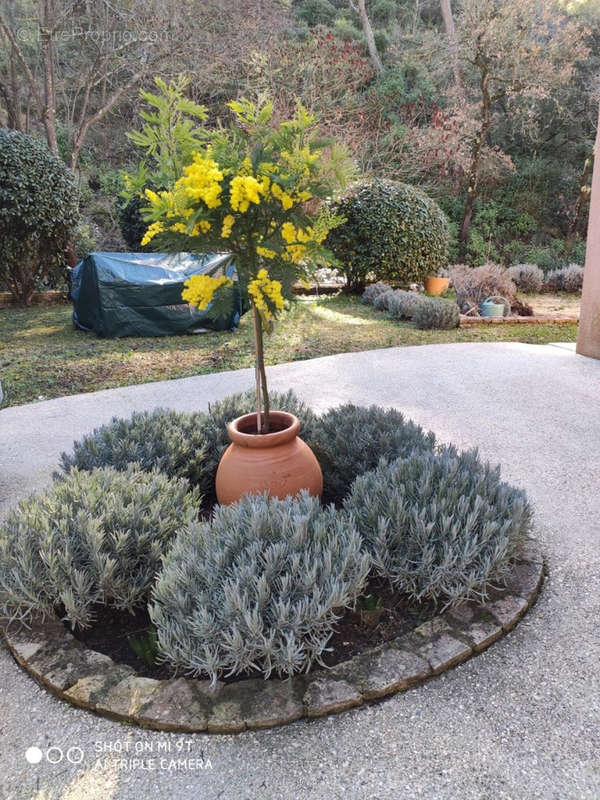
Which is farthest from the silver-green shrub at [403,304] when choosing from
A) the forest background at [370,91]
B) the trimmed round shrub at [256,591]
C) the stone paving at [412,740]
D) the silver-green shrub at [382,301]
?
the trimmed round shrub at [256,591]

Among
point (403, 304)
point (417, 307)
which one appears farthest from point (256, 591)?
point (403, 304)

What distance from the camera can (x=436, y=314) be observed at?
270 inches

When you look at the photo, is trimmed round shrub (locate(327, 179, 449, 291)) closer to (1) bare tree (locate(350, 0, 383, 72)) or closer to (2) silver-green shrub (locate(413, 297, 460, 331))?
(2) silver-green shrub (locate(413, 297, 460, 331))

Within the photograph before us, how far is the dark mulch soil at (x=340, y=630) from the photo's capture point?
1.77 meters

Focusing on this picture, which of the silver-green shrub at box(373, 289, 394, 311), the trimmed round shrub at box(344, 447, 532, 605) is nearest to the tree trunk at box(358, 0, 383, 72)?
the silver-green shrub at box(373, 289, 394, 311)

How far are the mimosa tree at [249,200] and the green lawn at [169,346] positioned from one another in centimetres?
312

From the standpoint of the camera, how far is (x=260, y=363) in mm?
2363

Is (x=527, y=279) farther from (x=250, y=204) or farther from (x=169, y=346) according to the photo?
(x=250, y=204)

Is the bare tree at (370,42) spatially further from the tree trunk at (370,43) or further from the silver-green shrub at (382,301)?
the silver-green shrub at (382,301)

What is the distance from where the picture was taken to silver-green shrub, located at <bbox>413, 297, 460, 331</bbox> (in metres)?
6.87

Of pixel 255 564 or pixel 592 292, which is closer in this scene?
pixel 255 564

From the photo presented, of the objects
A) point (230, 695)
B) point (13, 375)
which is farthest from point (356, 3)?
point (230, 695)

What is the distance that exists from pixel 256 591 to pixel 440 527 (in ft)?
2.19

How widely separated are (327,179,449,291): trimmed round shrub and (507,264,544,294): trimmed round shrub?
5.71ft
